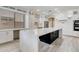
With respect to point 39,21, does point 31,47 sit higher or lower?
lower

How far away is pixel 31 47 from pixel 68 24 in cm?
734

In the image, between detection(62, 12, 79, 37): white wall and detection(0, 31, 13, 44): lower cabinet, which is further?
detection(62, 12, 79, 37): white wall

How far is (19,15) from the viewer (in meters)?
6.97

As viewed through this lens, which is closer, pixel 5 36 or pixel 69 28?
pixel 5 36

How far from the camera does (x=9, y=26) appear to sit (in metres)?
5.93

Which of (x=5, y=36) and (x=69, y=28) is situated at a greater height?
(x=69, y=28)

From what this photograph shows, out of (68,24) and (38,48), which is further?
(68,24)

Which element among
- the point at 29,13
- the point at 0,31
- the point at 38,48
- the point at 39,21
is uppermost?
the point at 29,13

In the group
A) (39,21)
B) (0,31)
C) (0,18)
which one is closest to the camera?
(0,31)

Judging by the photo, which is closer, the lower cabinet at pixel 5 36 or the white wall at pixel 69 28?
the lower cabinet at pixel 5 36
